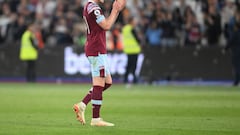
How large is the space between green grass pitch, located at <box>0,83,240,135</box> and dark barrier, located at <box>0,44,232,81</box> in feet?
21.3

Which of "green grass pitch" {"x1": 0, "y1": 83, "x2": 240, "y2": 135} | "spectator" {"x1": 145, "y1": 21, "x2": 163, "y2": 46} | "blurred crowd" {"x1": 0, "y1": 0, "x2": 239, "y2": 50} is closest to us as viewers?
"green grass pitch" {"x1": 0, "y1": 83, "x2": 240, "y2": 135}

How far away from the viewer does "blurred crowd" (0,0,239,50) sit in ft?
104

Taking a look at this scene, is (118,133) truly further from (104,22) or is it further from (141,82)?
(141,82)

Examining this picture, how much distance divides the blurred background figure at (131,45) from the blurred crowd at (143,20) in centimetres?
127

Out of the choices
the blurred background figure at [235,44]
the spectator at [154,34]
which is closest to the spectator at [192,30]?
the spectator at [154,34]

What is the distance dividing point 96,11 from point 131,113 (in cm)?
392

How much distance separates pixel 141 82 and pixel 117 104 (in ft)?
41.6

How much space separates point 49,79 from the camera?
33.7 metres

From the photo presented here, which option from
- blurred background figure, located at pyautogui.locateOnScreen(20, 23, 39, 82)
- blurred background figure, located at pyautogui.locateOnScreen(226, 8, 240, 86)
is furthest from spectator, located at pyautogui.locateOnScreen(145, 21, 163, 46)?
blurred background figure, located at pyautogui.locateOnScreen(20, 23, 39, 82)

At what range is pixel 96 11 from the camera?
44.3 ft

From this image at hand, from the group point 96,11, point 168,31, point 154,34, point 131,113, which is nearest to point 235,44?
point 168,31

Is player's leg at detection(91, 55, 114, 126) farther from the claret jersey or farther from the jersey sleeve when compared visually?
the jersey sleeve

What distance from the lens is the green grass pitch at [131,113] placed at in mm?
12820

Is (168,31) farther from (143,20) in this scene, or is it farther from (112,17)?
(112,17)
